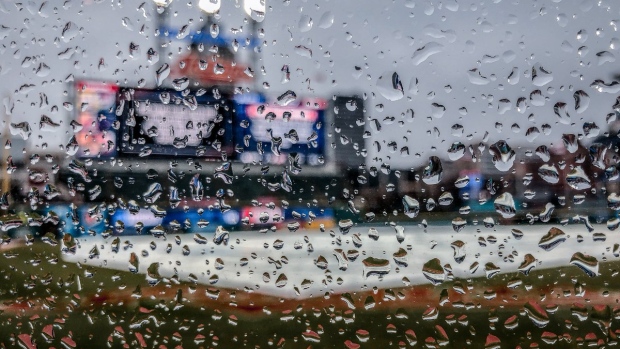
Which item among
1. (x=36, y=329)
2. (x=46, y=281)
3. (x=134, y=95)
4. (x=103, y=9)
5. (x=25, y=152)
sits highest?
(x=103, y=9)

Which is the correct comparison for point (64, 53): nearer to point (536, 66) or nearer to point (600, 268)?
point (536, 66)

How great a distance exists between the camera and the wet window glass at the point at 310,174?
88cm

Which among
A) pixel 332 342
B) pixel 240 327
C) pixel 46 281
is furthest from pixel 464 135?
pixel 46 281

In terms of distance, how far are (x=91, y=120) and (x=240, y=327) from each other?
20.6 inches

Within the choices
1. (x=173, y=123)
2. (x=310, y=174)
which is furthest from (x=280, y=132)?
(x=173, y=123)

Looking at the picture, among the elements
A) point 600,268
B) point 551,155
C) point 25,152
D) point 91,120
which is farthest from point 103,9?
point 600,268

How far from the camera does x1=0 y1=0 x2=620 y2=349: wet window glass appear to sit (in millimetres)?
880

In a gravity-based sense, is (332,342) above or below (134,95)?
below

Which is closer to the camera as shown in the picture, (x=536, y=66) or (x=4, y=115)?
(x=536, y=66)

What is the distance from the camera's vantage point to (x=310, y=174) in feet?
3.10

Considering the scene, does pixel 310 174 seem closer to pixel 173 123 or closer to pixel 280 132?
pixel 280 132

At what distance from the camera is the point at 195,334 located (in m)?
0.99

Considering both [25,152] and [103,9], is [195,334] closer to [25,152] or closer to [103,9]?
[25,152]

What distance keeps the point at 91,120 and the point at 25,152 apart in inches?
6.8
